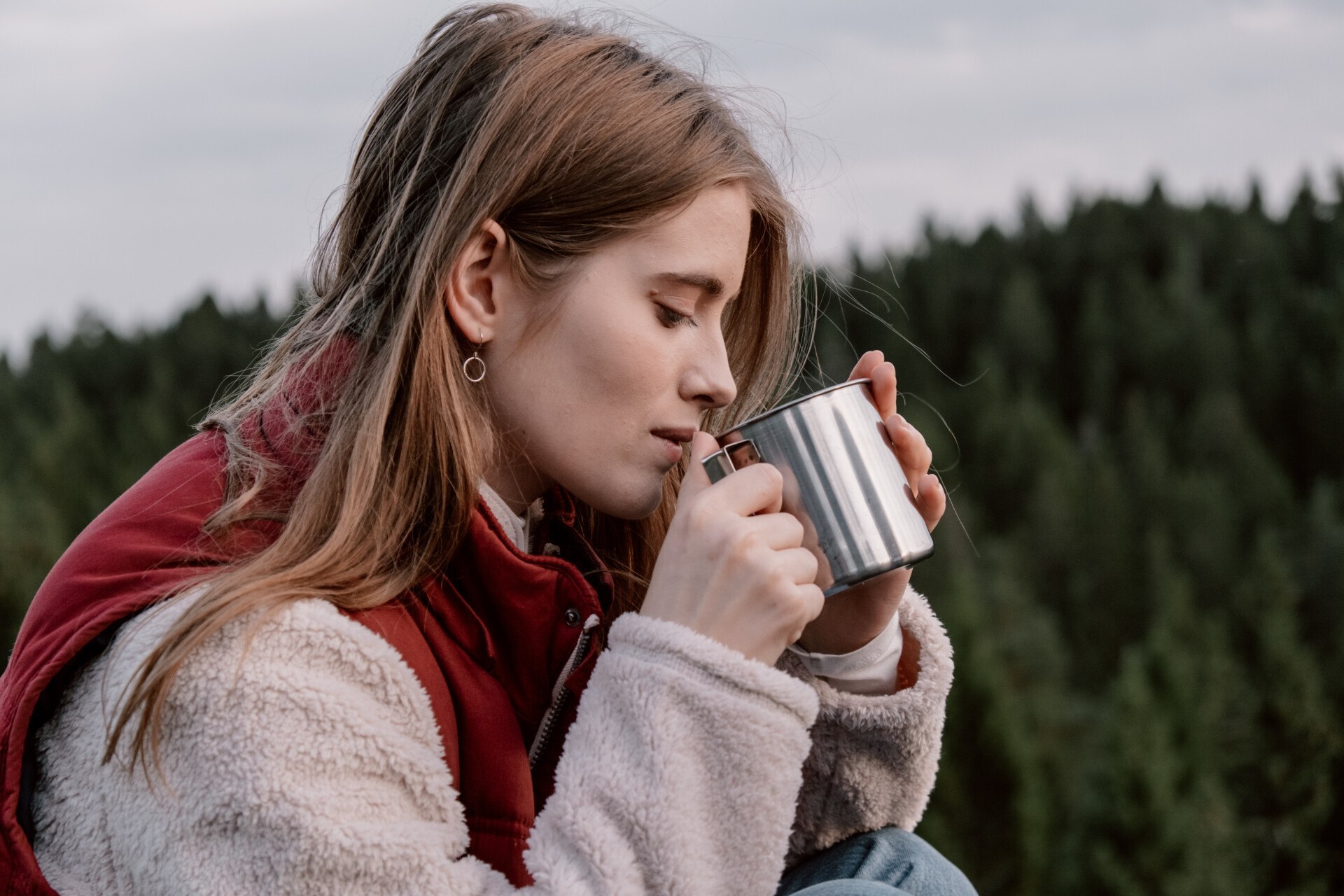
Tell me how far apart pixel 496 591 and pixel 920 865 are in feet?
2.39

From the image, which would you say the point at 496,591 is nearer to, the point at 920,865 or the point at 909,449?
the point at 909,449

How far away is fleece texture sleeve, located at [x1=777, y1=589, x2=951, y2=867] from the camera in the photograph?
6.82 feet

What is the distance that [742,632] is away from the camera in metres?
1.59

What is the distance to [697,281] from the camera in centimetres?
186

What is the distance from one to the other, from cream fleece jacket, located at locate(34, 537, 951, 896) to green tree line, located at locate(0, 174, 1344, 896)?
14.5 metres

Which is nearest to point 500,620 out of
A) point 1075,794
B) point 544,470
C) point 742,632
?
point 544,470

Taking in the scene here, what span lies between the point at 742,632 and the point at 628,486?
0.34 m

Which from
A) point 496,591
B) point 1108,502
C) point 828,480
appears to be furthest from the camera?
point 1108,502

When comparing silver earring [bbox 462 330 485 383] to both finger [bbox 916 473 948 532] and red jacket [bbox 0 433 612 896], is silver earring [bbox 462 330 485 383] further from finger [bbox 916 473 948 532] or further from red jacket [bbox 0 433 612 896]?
finger [bbox 916 473 948 532]

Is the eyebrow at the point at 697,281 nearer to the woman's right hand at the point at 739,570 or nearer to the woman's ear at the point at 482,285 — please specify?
the woman's ear at the point at 482,285

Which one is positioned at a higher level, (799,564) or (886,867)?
(799,564)

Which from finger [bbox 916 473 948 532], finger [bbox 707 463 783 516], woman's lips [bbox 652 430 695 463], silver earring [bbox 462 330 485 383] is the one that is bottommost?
finger [bbox 916 473 948 532]

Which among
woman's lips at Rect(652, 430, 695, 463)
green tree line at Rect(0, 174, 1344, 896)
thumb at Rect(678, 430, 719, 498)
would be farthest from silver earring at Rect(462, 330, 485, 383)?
green tree line at Rect(0, 174, 1344, 896)

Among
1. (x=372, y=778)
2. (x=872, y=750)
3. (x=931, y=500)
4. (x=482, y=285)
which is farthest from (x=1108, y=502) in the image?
(x=372, y=778)
